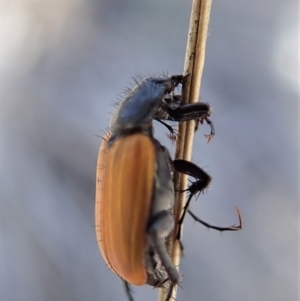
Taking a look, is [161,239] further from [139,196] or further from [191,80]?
[191,80]

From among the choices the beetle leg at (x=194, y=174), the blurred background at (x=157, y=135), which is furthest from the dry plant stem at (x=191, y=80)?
the blurred background at (x=157, y=135)

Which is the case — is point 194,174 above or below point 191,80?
below

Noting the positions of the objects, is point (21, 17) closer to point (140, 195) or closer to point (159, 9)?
point (159, 9)

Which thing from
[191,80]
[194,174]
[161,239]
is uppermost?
[191,80]

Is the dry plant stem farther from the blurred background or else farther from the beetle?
the blurred background

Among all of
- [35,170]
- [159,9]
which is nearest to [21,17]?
[159,9]

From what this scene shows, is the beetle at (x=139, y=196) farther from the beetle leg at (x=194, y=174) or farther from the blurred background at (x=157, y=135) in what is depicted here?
the blurred background at (x=157, y=135)

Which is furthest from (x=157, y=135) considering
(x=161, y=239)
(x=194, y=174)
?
(x=161, y=239)
